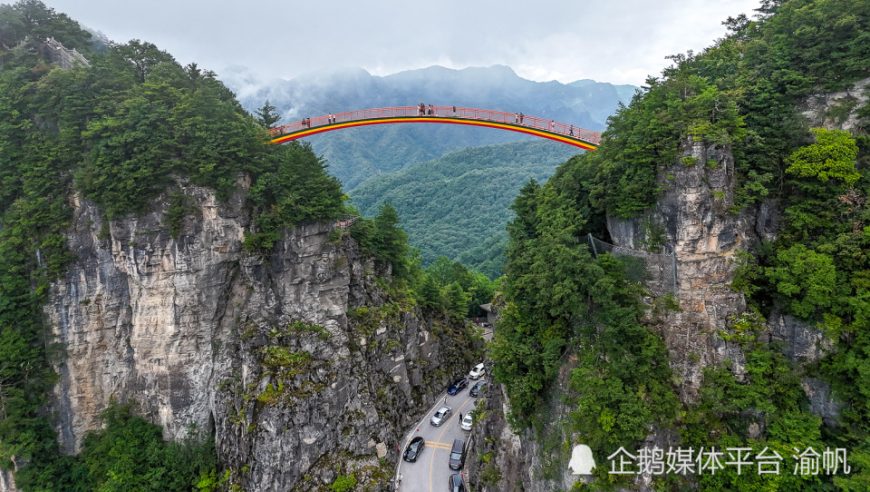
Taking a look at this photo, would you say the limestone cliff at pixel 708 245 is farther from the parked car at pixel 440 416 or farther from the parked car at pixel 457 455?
the parked car at pixel 440 416

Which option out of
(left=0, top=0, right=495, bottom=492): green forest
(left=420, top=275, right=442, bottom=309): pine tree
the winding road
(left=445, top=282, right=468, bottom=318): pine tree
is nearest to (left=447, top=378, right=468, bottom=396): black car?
the winding road

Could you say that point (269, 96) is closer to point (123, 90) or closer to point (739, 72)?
point (123, 90)

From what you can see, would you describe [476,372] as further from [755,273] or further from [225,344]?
[755,273]

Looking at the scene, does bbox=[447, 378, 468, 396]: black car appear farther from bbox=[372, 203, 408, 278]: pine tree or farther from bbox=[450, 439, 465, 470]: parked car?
bbox=[372, 203, 408, 278]: pine tree

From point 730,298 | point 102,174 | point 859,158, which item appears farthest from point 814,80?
point 102,174

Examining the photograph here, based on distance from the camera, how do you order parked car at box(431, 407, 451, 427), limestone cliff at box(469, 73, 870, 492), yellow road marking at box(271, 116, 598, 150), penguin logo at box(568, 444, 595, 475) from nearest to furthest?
limestone cliff at box(469, 73, 870, 492), penguin logo at box(568, 444, 595, 475), yellow road marking at box(271, 116, 598, 150), parked car at box(431, 407, 451, 427)

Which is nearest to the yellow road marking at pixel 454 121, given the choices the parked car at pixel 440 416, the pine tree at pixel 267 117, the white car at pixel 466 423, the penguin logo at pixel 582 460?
the pine tree at pixel 267 117
